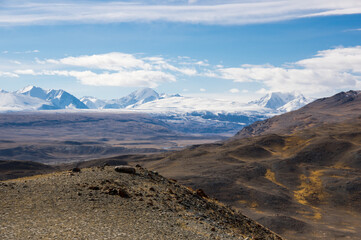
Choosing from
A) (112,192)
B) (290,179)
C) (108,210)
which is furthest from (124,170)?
(290,179)

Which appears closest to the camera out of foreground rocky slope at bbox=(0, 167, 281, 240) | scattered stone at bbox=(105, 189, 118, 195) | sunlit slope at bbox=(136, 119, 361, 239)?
foreground rocky slope at bbox=(0, 167, 281, 240)

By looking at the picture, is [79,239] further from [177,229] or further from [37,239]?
[177,229]

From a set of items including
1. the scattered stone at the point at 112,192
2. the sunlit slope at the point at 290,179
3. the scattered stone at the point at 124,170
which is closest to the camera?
the scattered stone at the point at 112,192

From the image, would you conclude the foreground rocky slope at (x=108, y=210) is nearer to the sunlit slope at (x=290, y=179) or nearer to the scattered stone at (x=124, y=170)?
the scattered stone at (x=124, y=170)

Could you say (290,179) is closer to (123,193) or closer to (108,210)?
(123,193)

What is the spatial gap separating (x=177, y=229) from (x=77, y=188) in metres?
7.38

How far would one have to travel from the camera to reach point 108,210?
2155cm

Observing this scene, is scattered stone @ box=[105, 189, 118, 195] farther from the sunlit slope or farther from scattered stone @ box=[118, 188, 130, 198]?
the sunlit slope

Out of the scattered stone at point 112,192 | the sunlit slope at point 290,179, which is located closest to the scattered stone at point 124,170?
the scattered stone at point 112,192

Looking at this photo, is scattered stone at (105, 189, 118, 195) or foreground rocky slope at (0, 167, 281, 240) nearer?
foreground rocky slope at (0, 167, 281, 240)

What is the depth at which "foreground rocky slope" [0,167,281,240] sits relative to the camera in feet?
61.2

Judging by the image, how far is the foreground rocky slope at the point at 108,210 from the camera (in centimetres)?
1864

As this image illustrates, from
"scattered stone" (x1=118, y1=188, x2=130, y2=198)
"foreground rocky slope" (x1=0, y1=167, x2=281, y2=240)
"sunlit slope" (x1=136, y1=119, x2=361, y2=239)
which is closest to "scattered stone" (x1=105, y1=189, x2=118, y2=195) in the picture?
"foreground rocky slope" (x1=0, y1=167, x2=281, y2=240)

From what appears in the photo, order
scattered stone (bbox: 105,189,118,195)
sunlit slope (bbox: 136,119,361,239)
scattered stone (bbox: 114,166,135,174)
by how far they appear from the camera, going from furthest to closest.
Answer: sunlit slope (bbox: 136,119,361,239) < scattered stone (bbox: 114,166,135,174) < scattered stone (bbox: 105,189,118,195)
